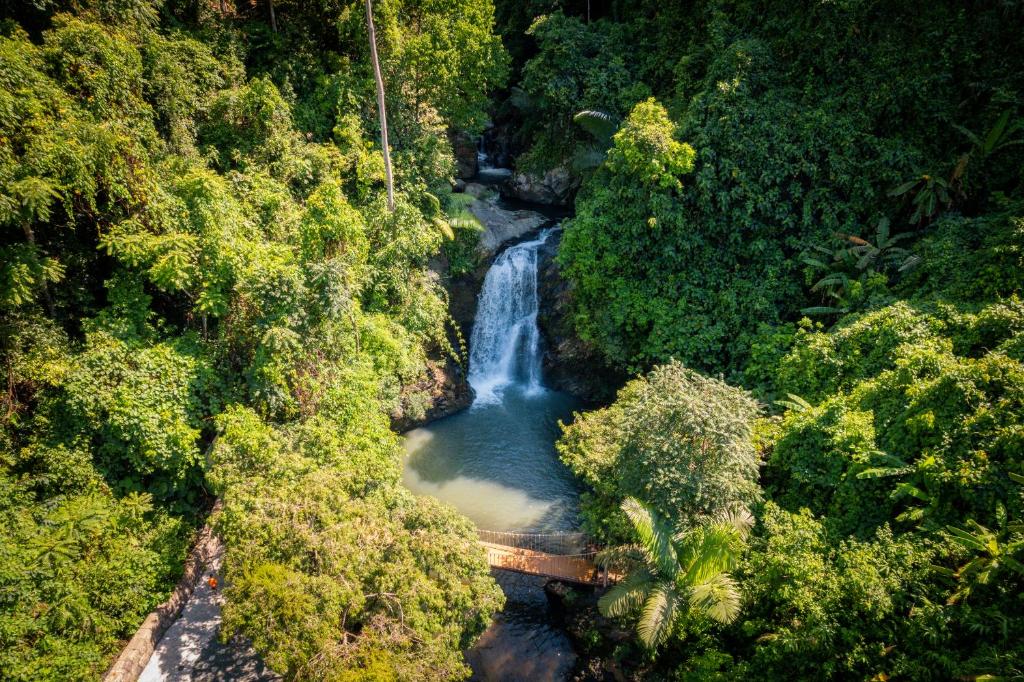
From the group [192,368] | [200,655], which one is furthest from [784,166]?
[200,655]

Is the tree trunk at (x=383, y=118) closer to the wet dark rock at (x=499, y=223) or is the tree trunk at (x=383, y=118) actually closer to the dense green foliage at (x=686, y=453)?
the wet dark rock at (x=499, y=223)

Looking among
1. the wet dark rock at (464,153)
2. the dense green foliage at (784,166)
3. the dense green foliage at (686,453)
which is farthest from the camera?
the wet dark rock at (464,153)

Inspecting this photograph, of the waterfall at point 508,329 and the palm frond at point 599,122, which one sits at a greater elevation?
the palm frond at point 599,122

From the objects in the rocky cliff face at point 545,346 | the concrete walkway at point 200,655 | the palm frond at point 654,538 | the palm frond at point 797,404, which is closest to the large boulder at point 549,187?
the rocky cliff face at point 545,346

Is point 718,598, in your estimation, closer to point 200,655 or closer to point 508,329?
point 200,655

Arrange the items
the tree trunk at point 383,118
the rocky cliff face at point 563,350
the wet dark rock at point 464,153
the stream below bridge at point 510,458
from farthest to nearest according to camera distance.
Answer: the wet dark rock at point 464,153 → the rocky cliff face at point 563,350 → the tree trunk at point 383,118 → the stream below bridge at point 510,458

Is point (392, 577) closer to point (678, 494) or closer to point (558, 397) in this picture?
point (678, 494)
